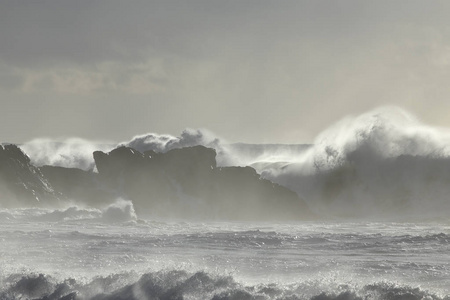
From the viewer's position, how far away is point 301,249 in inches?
841

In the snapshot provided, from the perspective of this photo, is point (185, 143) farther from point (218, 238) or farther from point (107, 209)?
point (218, 238)

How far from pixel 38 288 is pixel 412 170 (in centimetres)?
3150

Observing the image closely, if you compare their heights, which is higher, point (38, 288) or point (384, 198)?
point (384, 198)

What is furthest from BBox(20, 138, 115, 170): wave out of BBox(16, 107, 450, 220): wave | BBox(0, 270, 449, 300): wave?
BBox(0, 270, 449, 300): wave

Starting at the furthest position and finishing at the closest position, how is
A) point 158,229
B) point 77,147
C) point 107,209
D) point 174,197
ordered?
1. point 77,147
2. point 174,197
3. point 107,209
4. point 158,229

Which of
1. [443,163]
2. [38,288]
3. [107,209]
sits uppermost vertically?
[443,163]

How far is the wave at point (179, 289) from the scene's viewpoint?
13.8m

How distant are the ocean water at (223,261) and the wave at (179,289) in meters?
0.02

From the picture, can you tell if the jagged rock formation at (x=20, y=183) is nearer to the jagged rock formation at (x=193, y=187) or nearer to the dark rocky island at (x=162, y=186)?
the dark rocky island at (x=162, y=186)

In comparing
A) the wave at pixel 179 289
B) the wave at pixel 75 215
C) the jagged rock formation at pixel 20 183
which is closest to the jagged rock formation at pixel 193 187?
the wave at pixel 75 215

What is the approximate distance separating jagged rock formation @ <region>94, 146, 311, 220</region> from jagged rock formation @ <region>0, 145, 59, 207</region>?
13.1 feet

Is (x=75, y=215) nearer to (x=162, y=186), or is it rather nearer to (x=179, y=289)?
(x=162, y=186)

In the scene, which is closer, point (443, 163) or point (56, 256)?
point (56, 256)

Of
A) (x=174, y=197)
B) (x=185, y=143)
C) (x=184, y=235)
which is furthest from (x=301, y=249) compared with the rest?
(x=185, y=143)
